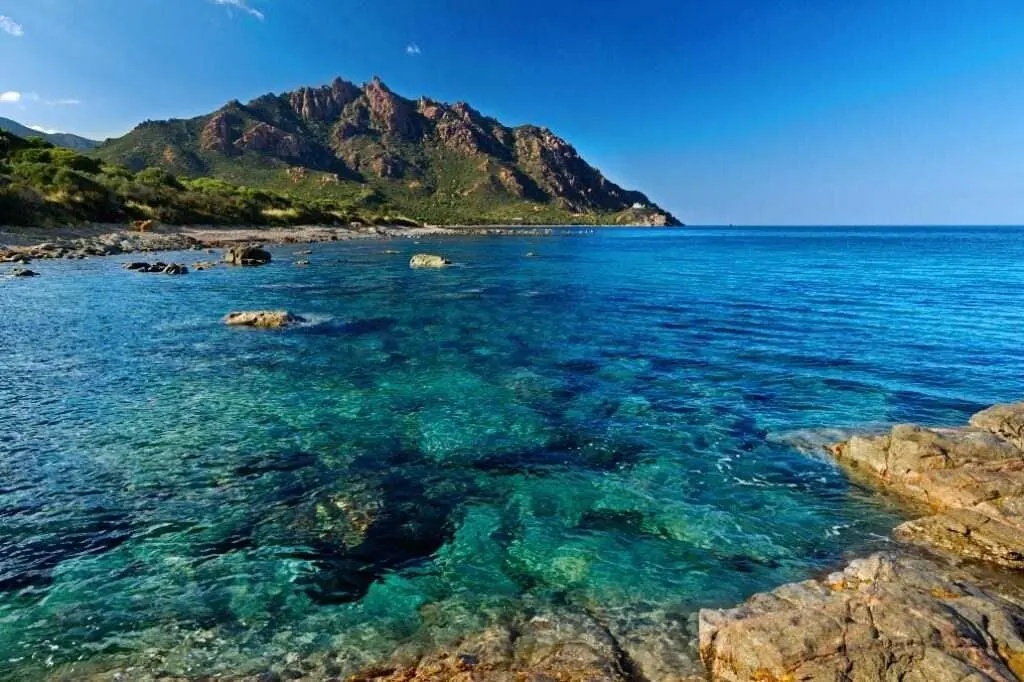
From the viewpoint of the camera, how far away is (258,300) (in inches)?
1491

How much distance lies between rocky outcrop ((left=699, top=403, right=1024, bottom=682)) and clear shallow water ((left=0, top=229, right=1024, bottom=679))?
1.06 meters

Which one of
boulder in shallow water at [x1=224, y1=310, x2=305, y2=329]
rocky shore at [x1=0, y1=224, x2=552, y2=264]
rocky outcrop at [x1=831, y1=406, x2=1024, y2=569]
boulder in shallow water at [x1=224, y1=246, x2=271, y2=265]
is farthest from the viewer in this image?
boulder in shallow water at [x1=224, y1=246, x2=271, y2=265]

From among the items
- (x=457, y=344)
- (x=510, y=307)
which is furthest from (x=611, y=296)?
(x=457, y=344)

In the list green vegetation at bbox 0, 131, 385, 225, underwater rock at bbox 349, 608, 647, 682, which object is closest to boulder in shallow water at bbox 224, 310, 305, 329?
underwater rock at bbox 349, 608, 647, 682

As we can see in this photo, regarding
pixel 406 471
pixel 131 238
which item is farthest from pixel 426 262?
pixel 406 471

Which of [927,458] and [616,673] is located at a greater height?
[927,458]

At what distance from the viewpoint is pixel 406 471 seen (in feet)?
42.7

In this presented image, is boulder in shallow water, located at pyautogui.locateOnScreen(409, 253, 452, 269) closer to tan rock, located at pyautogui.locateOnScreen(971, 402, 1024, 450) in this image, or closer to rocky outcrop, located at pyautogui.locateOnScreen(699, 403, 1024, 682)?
tan rock, located at pyautogui.locateOnScreen(971, 402, 1024, 450)

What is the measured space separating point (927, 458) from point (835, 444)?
7.21ft

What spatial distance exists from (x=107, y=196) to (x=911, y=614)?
10297cm

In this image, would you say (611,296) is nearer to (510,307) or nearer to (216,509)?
(510,307)

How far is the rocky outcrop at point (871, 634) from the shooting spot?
6512 mm

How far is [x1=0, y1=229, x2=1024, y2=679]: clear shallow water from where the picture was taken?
8.40 m

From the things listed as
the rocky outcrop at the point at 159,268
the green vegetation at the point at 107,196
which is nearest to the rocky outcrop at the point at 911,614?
the rocky outcrop at the point at 159,268
